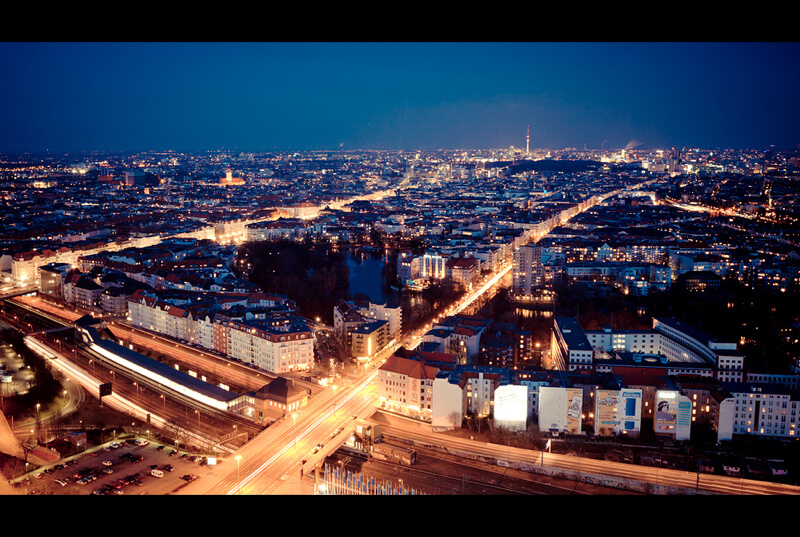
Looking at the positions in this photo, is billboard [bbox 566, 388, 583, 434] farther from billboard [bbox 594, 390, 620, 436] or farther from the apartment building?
the apartment building

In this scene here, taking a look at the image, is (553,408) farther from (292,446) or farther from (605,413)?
(292,446)

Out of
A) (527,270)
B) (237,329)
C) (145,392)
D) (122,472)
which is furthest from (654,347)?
(122,472)

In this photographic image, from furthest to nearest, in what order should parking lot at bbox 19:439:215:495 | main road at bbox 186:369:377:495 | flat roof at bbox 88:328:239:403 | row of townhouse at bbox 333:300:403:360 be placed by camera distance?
row of townhouse at bbox 333:300:403:360 < flat roof at bbox 88:328:239:403 < main road at bbox 186:369:377:495 < parking lot at bbox 19:439:215:495

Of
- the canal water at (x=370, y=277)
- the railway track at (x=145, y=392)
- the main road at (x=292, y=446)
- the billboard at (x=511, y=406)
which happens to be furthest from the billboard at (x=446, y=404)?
the canal water at (x=370, y=277)

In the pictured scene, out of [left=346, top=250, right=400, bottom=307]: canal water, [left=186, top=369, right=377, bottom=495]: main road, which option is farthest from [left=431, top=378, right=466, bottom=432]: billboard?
[left=346, top=250, right=400, bottom=307]: canal water
